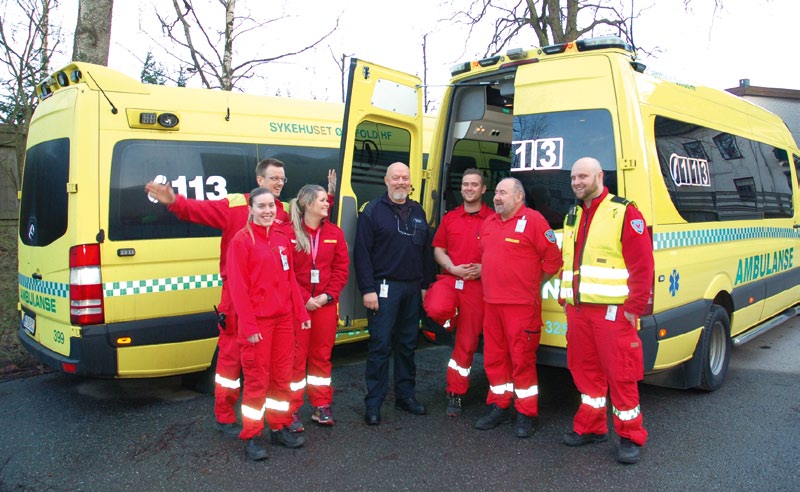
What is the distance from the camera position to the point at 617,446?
12.5 ft

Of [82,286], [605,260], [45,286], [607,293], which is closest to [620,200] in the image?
[605,260]

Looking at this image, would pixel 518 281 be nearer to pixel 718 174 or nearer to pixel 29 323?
pixel 718 174

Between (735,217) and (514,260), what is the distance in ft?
7.24

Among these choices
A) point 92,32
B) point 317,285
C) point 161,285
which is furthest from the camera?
point 92,32

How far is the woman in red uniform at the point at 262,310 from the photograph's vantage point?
3.56 meters

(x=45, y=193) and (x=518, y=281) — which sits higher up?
(x=45, y=193)

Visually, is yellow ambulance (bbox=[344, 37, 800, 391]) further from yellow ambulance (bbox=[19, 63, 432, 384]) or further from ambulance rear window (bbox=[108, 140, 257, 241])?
ambulance rear window (bbox=[108, 140, 257, 241])

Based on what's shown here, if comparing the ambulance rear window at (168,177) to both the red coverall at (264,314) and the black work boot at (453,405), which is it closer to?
the red coverall at (264,314)

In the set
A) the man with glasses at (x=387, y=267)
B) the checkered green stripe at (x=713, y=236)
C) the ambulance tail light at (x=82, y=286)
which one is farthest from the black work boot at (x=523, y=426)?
the ambulance tail light at (x=82, y=286)

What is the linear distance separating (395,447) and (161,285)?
2008mm

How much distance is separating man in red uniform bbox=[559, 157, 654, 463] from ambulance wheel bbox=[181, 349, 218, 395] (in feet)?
8.99

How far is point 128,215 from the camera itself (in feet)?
14.0

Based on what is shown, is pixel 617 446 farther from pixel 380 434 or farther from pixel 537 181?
pixel 537 181

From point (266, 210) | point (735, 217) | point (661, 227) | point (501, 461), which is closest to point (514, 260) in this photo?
point (661, 227)
